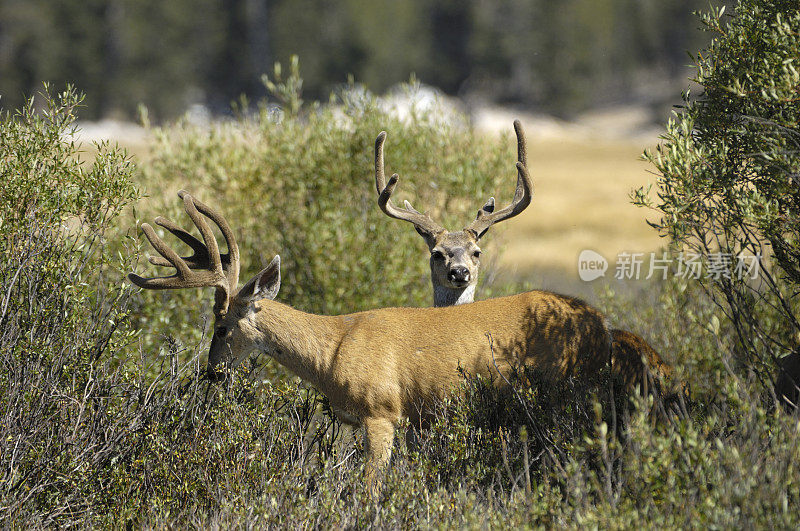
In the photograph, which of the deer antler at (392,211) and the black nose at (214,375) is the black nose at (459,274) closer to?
the deer antler at (392,211)

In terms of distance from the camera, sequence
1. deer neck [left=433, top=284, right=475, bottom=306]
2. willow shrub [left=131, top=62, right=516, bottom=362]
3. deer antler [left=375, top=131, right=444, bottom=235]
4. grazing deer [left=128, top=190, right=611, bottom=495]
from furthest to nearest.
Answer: willow shrub [left=131, top=62, right=516, bottom=362]
deer antler [left=375, top=131, right=444, bottom=235]
deer neck [left=433, top=284, right=475, bottom=306]
grazing deer [left=128, top=190, right=611, bottom=495]

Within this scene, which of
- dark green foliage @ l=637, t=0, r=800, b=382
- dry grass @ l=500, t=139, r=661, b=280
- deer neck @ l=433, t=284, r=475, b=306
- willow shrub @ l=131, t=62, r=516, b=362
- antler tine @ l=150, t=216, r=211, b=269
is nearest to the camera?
dark green foliage @ l=637, t=0, r=800, b=382

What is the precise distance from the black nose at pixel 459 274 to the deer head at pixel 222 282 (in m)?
1.70

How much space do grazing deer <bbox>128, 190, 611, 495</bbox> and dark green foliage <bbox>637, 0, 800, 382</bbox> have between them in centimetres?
112

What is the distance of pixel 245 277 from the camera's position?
35.6ft

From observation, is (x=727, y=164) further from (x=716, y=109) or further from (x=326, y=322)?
(x=326, y=322)

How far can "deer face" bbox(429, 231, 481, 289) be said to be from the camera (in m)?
7.84

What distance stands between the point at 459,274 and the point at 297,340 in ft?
5.43

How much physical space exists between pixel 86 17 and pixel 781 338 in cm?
6290

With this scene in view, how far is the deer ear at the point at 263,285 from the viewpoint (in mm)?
6695

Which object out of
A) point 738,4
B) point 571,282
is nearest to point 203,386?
point 738,4

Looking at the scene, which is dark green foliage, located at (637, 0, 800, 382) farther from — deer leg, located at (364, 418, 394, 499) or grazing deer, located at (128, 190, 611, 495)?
deer leg, located at (364, 418, 394, 499)

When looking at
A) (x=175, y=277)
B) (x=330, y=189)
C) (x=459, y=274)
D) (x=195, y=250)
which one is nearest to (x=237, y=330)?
(x=175, y=277)

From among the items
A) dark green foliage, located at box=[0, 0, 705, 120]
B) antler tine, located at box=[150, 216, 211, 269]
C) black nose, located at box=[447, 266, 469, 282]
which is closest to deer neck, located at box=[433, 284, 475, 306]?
black nose, located at box=[447, 266, 469, 282]
